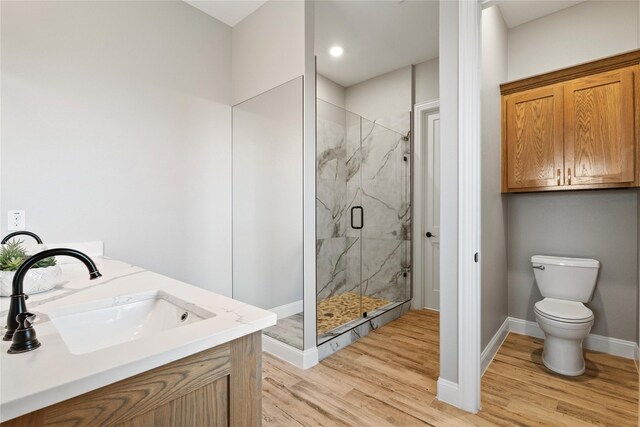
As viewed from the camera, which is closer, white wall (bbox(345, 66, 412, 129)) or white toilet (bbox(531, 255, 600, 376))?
white toilet (bbox(531, 255, 600, 376))

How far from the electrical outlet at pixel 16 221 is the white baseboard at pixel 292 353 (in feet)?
5.89

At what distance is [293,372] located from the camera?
7.33ft

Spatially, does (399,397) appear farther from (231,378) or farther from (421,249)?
(421,249)

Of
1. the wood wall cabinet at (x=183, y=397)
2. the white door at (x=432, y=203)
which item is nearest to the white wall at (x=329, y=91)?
the white door at (x=432, y=203)

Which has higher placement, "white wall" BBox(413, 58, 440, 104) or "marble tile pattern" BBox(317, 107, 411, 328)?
"white wall" BBox(413, 58, 440, 104)

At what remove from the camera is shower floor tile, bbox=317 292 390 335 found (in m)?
2.59

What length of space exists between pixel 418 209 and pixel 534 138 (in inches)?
52.3

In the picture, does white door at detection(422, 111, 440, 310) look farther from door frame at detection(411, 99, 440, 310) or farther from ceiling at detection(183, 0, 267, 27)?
ceiling at detection(183, 0, 267, 27)

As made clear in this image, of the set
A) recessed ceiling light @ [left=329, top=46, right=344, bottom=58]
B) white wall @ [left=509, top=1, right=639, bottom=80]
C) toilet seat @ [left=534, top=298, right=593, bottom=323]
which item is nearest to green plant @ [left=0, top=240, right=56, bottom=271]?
toilet seat @ [left=534, top=298, right=593, bottom=323]

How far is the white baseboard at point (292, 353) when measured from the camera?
229cm

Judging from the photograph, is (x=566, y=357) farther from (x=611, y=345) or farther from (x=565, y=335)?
(x=611, y=345)

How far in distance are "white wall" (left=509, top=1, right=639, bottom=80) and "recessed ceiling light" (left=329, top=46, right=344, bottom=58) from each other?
5.49 feet

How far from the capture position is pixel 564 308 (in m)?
2.32

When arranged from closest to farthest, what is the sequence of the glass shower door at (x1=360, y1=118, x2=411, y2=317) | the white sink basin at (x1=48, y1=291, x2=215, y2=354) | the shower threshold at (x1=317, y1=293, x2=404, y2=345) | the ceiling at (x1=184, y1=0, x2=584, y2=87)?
the white sink basin at (x1=48, y1=291, x2=215, y2=354)
the shower threshold at (x1=317, y1=293, x2=404, y2=345)
the ceiling at (x1=184, y1=0, x2=584, y2=87)
the glass shower door at (x1=360, y1=118, x2=411, y2=317)
